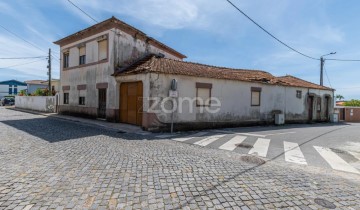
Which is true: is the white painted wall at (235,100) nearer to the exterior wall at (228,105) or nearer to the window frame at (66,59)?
the exterior wall at (228,105)

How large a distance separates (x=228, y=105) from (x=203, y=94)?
2.15 meters

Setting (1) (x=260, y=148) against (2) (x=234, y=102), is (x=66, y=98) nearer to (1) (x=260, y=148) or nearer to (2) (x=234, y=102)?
(2) (x=234, y=102)

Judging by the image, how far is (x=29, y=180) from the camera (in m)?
4.12

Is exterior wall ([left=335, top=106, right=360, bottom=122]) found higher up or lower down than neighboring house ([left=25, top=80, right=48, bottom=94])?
lower down

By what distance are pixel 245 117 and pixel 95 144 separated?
10.3 meters

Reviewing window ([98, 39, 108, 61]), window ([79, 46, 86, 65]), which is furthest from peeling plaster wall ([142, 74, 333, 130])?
window ([79, 46, 86, 65])

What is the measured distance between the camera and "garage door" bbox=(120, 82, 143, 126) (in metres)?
12.2

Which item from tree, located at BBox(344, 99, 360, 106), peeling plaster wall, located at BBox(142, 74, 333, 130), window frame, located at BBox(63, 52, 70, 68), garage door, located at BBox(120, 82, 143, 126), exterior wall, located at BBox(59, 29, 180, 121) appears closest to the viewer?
peeling plaster wall, located at BBox(142, 74, 333, 130)

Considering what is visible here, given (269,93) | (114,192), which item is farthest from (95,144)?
(269,93)

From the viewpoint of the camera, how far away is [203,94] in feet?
40.5

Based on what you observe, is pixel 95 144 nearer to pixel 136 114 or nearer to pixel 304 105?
pixel 136 114

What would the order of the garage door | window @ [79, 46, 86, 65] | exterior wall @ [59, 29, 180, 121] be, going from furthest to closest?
1. window @ [79, 46, 86, 65]
2. exterior wall @ [59, 29, 180, 121]
3. the garage door

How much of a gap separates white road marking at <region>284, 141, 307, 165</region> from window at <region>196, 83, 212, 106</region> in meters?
5.03

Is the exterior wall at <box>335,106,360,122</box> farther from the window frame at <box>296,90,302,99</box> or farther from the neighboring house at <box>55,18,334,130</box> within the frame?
the window frame at <box>296,90,302,99</box>
